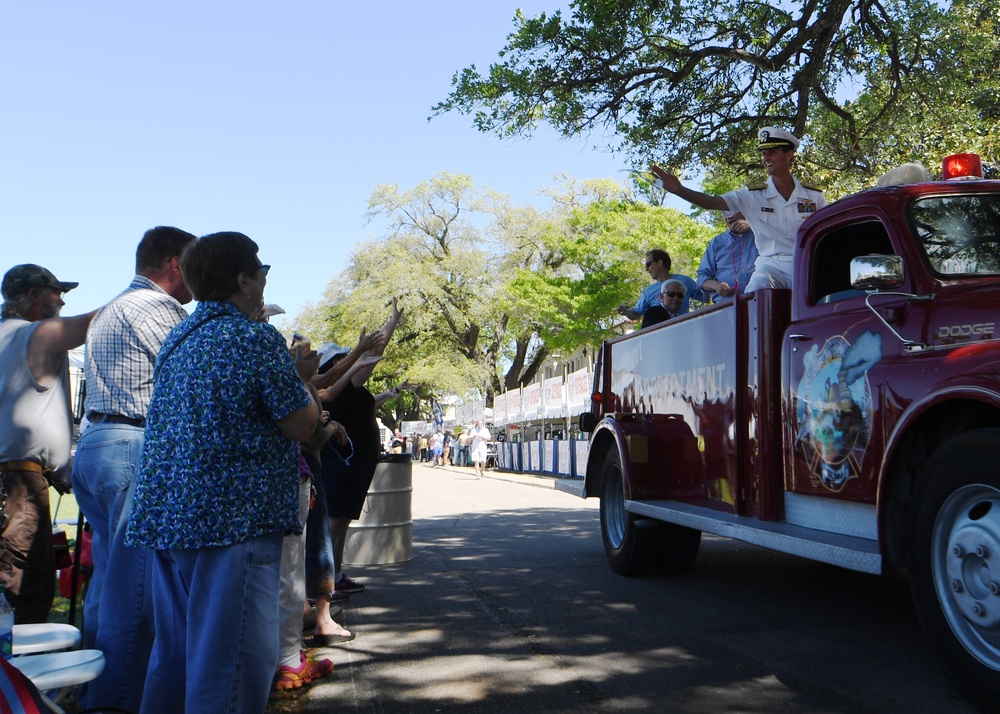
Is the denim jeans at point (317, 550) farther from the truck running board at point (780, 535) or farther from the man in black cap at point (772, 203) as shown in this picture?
the man in black cap at point (772, 203)

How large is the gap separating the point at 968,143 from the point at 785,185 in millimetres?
7129

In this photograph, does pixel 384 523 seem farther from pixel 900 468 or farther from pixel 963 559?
pixel 963 559

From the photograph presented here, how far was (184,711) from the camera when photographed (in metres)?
3.19

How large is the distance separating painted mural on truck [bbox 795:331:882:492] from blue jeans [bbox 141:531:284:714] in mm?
2946

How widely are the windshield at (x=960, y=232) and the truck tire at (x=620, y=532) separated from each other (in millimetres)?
3201

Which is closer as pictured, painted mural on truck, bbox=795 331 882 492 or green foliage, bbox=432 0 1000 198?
painted mural on truck, bbox=795 331 882 492

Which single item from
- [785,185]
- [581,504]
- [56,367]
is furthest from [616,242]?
[56,367]

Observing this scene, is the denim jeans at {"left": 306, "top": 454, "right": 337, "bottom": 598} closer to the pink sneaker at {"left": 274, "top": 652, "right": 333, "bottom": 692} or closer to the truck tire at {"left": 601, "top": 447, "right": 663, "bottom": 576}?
the pink sneaker at {"left": 274, "top": 652, "right": 333, "bottom": 692}

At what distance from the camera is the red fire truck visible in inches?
147

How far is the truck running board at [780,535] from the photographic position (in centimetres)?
427

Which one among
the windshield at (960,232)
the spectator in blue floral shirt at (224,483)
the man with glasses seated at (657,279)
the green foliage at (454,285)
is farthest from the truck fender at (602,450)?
the green foliage at (454,285)

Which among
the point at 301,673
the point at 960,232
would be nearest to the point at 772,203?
the point at 960,232

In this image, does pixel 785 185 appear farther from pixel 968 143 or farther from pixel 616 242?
pixel 616 242

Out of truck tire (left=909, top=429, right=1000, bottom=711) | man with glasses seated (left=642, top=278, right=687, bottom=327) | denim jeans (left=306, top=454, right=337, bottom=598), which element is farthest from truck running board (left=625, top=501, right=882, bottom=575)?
denim jeans (left=306, top=454, right=337, bottom=598)
